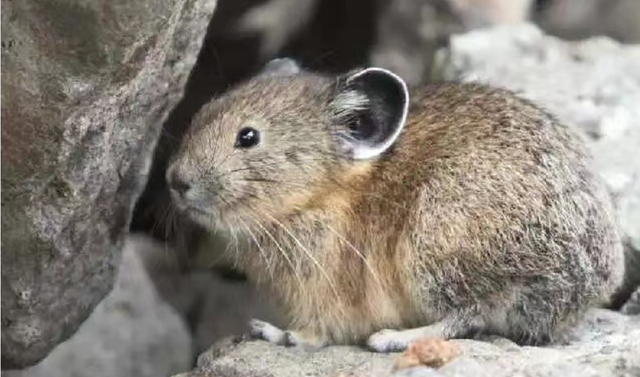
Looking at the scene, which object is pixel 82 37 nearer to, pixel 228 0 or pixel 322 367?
pixel 322 367

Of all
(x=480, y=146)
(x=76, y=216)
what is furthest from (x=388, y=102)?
(x=76, y=216)

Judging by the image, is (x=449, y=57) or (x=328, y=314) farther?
(x=449, y=57)

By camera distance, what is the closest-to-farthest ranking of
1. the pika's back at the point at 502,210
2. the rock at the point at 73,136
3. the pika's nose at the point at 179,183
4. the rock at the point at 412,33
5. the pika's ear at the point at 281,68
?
the rock at the point at 73,136
the pika's back at the point at 502,210
the pika's nose at the point at 179,183
the pika's ear at the point at 281,68
the rock at the point at 412,33

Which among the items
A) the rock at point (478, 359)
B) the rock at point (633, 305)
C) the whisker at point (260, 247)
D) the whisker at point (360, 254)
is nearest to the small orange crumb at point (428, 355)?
the rock at point (478, 359)

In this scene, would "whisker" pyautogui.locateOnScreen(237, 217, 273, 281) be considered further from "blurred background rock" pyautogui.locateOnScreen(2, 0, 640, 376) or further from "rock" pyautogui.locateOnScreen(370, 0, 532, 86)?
"rock" pyautogui.locateOnScreen(370, 0, 532, 86)

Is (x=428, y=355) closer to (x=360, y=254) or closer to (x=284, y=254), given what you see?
(x=360, y=254)

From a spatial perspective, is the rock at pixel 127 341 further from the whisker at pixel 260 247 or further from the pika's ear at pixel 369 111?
the pika's ear at pixel 369 111
